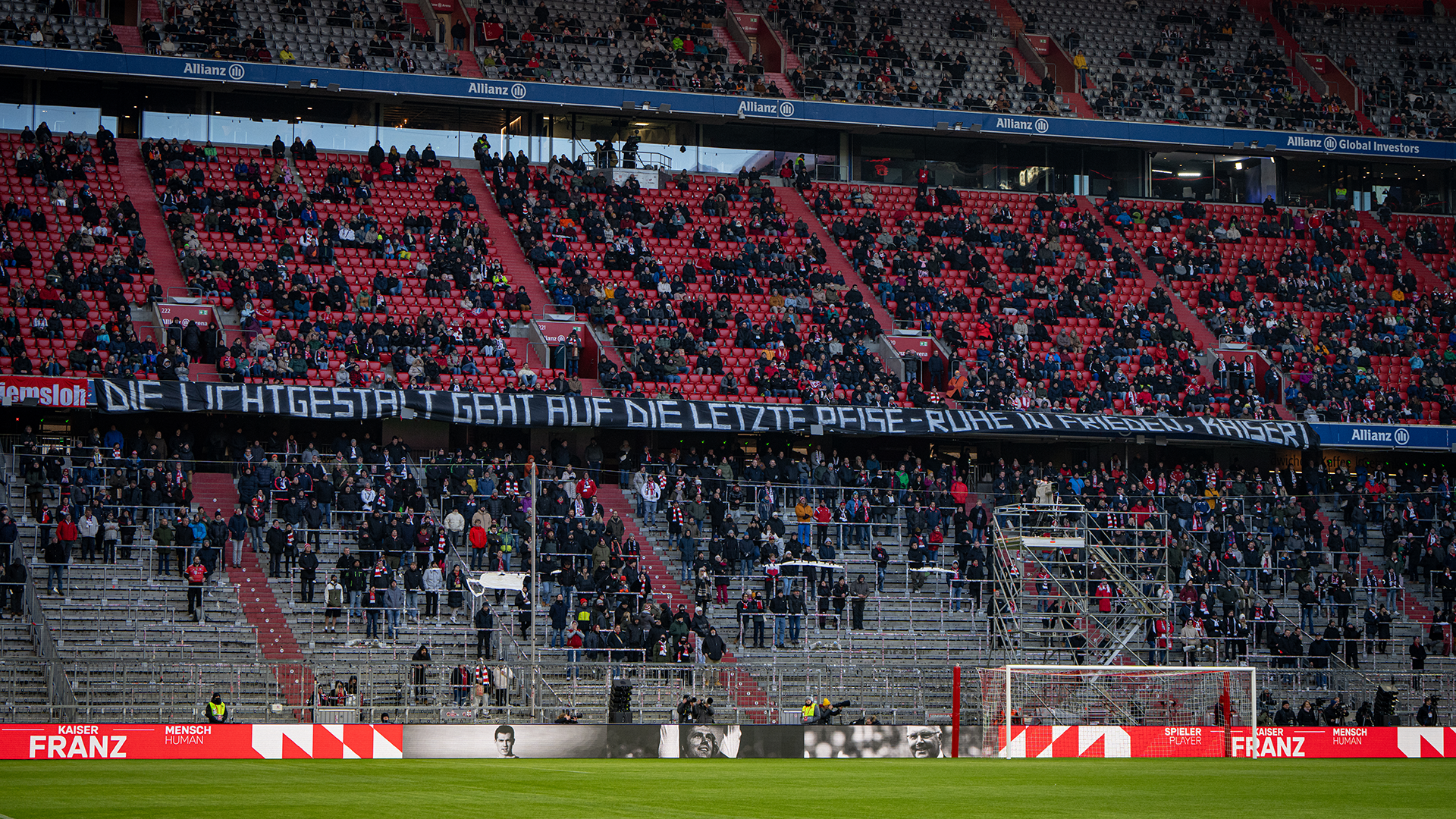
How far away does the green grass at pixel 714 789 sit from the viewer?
53.9ft

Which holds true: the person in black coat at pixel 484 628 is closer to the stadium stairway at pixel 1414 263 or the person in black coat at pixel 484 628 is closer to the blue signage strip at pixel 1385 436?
the blue signage strip at pixel 1385 436

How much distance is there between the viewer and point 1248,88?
201 feet

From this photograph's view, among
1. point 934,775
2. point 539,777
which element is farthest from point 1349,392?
point 539,777

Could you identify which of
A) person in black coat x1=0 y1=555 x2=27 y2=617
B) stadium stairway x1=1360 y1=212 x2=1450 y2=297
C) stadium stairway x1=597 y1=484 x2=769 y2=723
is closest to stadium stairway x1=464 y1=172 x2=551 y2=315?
stadium stairway x1=597 y1=484 x2=769 y2=723

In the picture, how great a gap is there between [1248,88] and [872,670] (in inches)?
1396

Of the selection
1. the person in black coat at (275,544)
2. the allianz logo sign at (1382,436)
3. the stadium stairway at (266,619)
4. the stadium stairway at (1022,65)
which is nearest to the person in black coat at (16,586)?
the person in black coat at (275,544)

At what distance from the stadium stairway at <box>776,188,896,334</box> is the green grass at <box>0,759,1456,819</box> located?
25016 mm

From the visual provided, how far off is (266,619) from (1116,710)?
1639 cm

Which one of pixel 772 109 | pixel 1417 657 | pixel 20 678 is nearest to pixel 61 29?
pixel 772 109

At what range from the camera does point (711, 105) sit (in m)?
55.4

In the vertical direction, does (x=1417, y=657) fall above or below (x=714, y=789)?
below

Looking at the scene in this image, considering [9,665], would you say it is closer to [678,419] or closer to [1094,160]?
[678,419]

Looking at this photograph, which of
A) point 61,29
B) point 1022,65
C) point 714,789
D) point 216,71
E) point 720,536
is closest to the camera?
point 714,789

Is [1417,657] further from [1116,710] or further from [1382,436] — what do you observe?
[1382,436]
